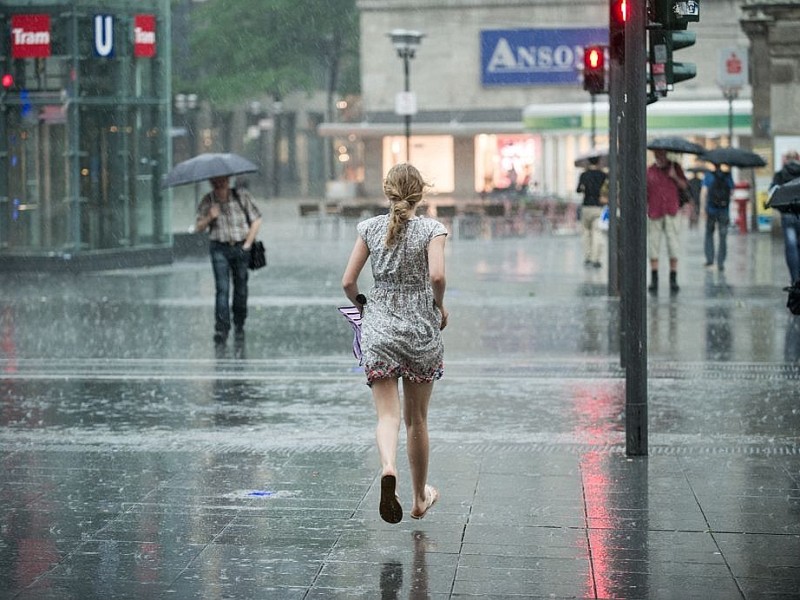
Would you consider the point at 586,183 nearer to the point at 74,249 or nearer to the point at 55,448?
the point at 74,249

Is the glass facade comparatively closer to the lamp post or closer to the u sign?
the u sign

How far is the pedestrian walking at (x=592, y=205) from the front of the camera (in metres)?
24.3

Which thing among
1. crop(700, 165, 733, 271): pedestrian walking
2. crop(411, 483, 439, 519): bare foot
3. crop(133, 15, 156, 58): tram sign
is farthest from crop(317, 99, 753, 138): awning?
crop(411, 483, 439, 519): bare foot

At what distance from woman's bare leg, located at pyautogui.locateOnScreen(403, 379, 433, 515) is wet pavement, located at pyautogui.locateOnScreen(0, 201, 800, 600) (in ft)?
0.46

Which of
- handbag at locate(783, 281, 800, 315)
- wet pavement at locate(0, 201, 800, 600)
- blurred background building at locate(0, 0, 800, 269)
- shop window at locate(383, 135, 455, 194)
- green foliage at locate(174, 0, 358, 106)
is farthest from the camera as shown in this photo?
green foliage at locate(174, 0, 358, 106)

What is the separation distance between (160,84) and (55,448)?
18001 millimetres

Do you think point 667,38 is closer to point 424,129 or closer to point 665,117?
point 665,117

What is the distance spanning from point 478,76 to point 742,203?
950 inches

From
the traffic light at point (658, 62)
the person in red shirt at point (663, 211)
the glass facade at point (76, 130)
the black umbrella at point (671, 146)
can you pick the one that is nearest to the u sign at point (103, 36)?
the glass facade at point (76, 130)

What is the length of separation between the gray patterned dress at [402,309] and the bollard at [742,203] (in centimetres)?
2788

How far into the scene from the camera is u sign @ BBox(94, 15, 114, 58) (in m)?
24.8

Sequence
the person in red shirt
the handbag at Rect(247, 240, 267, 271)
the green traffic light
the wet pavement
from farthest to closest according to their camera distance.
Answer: the person in red shirt, the handbag at Rect(247, 240, 267, 271), the green traffic light, the wet pavement

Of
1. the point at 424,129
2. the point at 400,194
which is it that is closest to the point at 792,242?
the point at 400,194

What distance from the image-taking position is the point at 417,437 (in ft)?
24.4
